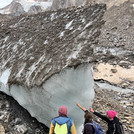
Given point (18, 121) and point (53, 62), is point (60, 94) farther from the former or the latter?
point (18, 121)

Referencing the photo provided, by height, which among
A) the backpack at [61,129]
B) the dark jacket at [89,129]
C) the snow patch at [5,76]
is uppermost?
the snow patch at [5,76]

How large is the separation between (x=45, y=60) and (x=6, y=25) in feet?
8.28

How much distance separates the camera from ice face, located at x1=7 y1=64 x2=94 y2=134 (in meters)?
2.67

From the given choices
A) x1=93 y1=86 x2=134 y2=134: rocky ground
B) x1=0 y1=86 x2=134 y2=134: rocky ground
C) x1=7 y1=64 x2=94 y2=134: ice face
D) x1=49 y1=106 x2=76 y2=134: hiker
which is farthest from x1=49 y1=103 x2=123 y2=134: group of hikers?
x1=93 y1=86 x2=134 y2=134: rocky ground

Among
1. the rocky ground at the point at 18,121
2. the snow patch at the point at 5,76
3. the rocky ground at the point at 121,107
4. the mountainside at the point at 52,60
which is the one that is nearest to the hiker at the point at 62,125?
the mountainside at the point at 52,60

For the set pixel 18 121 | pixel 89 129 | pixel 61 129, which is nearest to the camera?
pixel 61 129

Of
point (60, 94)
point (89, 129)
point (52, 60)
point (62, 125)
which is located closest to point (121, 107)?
point (60, 94)

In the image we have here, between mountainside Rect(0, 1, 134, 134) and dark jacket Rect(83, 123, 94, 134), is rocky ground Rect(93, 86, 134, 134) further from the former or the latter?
dark jacket Rect(83, 123, 94, 134)

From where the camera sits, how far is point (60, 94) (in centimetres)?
280

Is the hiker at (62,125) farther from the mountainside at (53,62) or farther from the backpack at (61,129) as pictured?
the mountainside at (53,62)

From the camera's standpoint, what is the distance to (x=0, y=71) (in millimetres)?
3633

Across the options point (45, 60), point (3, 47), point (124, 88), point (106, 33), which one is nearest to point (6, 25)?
point (3, 47)

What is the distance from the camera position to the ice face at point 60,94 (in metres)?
2.67

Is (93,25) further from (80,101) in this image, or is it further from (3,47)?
(3,47)
